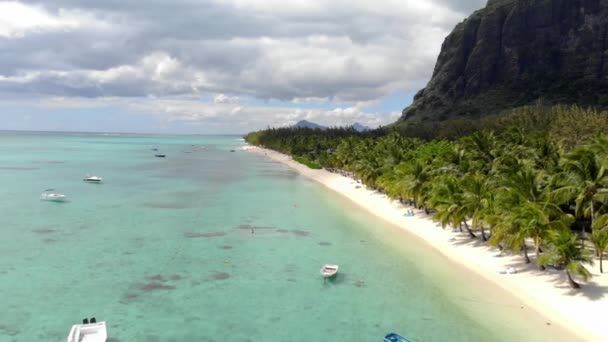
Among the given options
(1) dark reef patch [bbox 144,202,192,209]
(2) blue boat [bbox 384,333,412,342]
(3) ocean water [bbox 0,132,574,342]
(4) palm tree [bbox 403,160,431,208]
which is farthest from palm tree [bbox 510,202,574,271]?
(1) dark reef patch [bbox 144,202,192,209]

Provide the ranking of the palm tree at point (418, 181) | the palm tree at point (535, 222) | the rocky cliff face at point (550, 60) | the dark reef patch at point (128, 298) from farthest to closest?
1. the rocky cliff face at point (550, 60)
2. the palm tree at point (418, 181)
3. the dark reef patch at point (128, 298)
4. the palm tree at point (535, 222)

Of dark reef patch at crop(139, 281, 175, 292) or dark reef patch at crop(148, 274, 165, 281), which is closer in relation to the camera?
dark reef patch at crop(139, 281, 175, 292)

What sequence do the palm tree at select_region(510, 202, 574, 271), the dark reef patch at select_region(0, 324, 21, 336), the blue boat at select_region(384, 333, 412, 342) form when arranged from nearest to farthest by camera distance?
1. the blue boat at select_region(384, 333, 412, 342)
2. the dark reef patch at select_region(0, 324, 21, 336)
3. the palm tree at select_region(510, 202, 574, 271)

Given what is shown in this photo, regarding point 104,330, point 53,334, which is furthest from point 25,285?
point 104,330

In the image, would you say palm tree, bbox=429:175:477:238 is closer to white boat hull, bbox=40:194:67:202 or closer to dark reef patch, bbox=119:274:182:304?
dark reef patch, bbox=119:274:182:304

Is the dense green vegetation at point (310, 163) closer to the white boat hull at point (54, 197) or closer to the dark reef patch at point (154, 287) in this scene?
the white boat hull at point (54, 197)

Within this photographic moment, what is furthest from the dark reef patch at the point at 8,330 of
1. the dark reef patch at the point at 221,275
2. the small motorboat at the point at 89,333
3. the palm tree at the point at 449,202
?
the palm tree at the point at 449,202

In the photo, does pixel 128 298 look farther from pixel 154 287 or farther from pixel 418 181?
pixel 418 181
